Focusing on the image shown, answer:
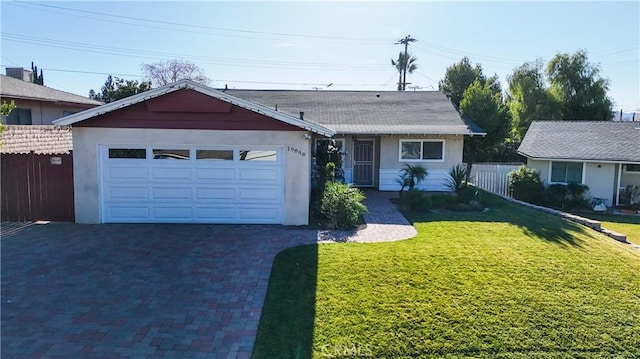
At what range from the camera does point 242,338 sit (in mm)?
5551

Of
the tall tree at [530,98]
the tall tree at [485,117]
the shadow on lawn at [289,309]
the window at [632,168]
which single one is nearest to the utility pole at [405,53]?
the tall tree at [530,98]

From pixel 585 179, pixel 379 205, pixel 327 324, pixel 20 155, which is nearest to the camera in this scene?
pixel 327 324

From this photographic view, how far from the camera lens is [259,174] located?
38.1ft

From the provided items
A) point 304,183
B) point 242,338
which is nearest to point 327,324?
point 242,338

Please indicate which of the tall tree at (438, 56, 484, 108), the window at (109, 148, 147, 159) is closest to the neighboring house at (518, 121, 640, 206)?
the tall tree at (438, 56, 484, 108)

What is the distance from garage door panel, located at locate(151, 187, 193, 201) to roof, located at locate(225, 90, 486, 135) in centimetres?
665

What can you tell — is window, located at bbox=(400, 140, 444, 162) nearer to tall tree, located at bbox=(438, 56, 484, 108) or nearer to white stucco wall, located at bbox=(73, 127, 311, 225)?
white stucco wall, located at bbox=(73, 127, 311, 225)

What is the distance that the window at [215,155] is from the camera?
1159 cm

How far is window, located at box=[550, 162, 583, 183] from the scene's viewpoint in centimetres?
1859

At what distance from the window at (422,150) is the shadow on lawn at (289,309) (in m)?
11.1

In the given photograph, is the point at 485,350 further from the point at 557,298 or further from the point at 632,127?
the point at 632,127

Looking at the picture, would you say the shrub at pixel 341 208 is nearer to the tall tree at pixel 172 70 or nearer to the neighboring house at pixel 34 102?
the neighboring house at pixel 34 102

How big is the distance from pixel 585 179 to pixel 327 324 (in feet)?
56.3

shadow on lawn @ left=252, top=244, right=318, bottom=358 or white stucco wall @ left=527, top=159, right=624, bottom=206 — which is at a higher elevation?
white stucco wall @ left=527, top=159, right=624, bottom=206
